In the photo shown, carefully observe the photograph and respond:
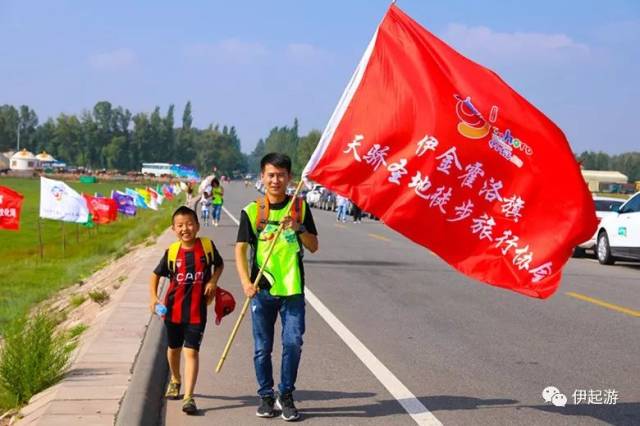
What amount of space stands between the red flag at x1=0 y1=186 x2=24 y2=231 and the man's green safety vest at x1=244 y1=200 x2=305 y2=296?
20510mm

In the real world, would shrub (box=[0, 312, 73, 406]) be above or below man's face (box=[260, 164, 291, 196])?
below

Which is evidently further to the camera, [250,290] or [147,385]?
[147,385]

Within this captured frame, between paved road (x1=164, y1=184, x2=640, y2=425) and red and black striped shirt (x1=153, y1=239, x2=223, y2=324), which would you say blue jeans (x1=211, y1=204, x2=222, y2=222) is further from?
red and black striped shirt (x1=153, y1=239, x2=223, y2=324)

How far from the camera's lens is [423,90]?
6184 millimetres

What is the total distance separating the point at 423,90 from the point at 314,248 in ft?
4.27

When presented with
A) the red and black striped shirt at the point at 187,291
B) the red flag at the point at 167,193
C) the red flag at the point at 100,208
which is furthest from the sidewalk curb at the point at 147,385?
the red flag at the point at 167,193

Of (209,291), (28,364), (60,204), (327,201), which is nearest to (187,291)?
(209,291)

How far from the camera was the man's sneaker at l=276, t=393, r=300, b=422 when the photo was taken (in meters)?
6.22

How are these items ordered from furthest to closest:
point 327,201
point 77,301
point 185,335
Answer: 1. point 327,201
2. point 77,301
3. point 185,335

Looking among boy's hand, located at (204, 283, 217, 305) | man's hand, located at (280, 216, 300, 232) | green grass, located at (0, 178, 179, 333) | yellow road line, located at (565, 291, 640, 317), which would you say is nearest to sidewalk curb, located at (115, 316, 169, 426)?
boy's hand, located at (204, 283, 217, 305)

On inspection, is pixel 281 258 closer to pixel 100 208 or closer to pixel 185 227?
pixel 185 227

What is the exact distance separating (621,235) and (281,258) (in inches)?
572

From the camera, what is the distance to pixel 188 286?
20.9ft

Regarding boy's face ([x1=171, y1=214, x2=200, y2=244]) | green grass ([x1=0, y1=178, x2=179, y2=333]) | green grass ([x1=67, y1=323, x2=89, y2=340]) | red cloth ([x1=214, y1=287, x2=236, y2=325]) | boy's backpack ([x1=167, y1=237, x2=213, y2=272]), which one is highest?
boy's face ([x1=171, y1=214, x2=200, y2=244])
